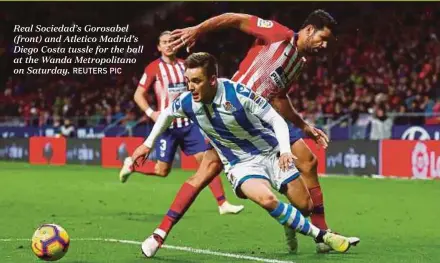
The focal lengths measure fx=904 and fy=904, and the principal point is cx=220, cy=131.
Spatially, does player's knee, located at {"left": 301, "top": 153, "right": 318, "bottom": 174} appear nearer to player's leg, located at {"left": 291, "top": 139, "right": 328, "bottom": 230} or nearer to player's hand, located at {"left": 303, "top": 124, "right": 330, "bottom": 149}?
player's leg, located at {"left": 291, "top": 139, "right": 328, "bottom": 230}

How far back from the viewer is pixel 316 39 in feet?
24.4

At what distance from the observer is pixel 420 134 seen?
19.5m

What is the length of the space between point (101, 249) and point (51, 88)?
90.4ft

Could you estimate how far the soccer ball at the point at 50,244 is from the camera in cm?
671

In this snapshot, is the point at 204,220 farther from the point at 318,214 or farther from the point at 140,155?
the point at 140,155

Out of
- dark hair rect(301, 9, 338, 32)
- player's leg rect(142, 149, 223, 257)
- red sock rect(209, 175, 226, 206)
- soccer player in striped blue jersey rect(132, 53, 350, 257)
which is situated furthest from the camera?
red sock rect(209, 175, 226, 206)

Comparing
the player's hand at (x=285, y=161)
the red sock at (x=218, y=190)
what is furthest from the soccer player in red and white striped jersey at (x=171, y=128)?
the player's hand at (x=285, y=161)

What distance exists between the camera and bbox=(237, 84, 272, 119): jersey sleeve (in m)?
6.93

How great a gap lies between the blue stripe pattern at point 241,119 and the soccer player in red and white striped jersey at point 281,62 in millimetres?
493

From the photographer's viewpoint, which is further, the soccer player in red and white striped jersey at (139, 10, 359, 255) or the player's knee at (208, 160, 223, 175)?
the player's knee at (208, 160, 223, 175)

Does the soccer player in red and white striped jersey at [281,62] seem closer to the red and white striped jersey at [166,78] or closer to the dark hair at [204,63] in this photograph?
the dark hair at [204,63]

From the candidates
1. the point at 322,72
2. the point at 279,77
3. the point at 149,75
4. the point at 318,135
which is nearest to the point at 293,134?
the point at 318,135

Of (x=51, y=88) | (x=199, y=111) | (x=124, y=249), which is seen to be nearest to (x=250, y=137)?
(x=199, y=111)

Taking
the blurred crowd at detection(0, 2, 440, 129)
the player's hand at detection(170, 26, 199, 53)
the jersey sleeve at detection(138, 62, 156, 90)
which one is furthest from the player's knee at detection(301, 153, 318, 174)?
the blurred crowd at detection(0, 2, 440, 129)
